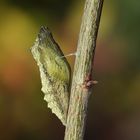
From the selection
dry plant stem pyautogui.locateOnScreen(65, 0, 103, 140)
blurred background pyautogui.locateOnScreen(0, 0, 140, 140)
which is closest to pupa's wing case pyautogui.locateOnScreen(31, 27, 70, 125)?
dry plant stem pyautogui.locateOnScreen(65, 0, 103, 140)

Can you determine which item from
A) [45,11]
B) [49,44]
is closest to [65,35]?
[45,11]

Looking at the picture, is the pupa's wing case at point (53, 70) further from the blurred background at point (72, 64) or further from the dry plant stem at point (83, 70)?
the blurred background at point (72, 64)

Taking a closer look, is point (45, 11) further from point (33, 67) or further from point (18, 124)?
point (18, 124)

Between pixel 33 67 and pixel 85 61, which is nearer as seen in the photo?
pixel 85 61

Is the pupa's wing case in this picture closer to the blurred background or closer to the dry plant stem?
the dry plant stem

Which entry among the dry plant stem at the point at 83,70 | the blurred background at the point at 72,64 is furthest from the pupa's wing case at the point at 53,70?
the blurred background at the point at 72,64

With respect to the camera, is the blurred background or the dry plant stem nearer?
the dry plant stem

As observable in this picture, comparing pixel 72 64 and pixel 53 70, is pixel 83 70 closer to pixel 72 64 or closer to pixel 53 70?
pixel 53 70
